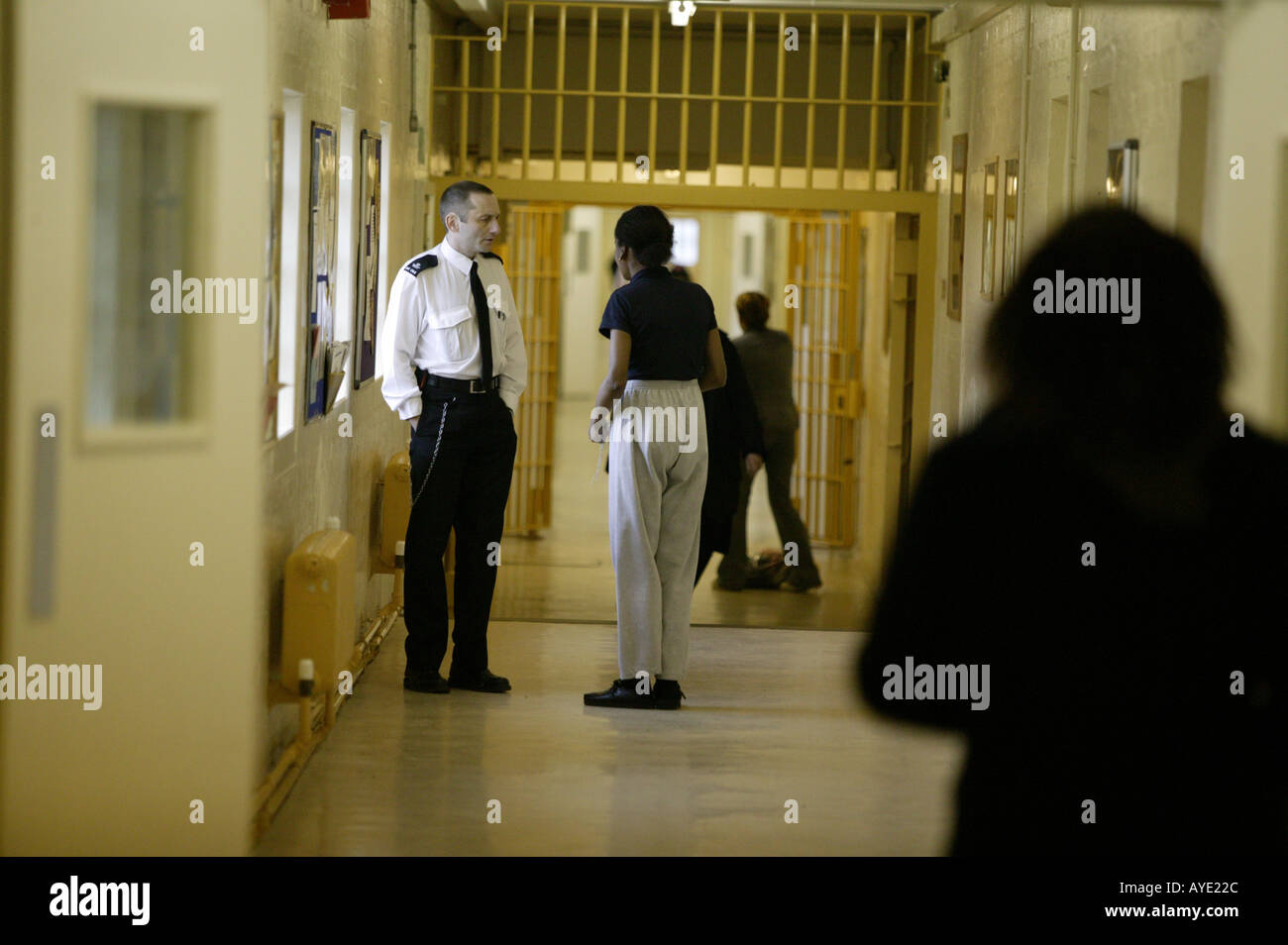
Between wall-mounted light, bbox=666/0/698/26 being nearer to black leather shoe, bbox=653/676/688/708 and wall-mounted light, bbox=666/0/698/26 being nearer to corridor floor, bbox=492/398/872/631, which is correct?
corridor floor, bbox=492/398/872/631

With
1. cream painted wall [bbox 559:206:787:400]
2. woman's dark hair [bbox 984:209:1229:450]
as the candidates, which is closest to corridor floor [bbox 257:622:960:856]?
woman's dark hair [bbox 984:209:1229:450]

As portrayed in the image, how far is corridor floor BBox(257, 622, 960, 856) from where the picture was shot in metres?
3.90

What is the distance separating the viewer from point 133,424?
338 cm

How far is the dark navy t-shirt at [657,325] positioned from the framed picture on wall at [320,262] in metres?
0.95

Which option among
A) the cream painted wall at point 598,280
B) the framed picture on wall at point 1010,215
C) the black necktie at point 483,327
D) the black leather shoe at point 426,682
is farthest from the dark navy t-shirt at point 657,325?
the cream painted wall at point 598,280

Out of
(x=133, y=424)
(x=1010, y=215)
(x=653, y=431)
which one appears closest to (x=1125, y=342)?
(x=133, y=424)

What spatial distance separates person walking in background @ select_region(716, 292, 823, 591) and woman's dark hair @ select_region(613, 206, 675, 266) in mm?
2746

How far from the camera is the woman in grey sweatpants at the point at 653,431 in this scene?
A: 504 centimetres

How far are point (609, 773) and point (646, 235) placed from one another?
6.03ft

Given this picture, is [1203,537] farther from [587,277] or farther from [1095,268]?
[587,277]

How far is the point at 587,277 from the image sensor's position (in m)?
19.0

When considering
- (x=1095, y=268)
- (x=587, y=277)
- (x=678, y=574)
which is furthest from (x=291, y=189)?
(x=587, y=277)

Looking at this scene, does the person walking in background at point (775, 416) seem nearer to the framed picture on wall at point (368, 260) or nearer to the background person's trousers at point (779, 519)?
the background person's trousers at point (779, 519)
